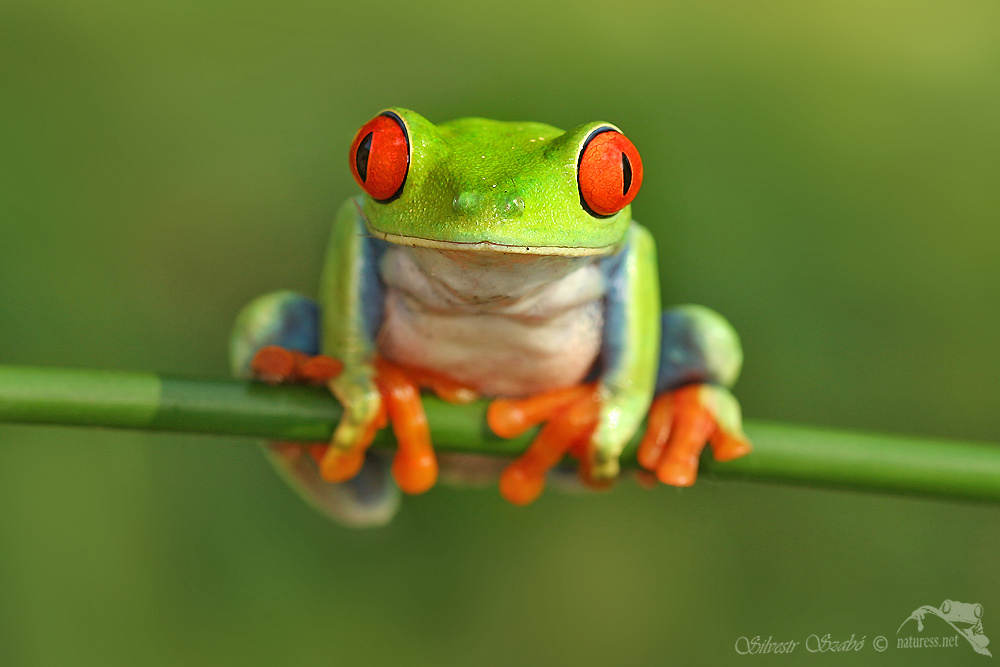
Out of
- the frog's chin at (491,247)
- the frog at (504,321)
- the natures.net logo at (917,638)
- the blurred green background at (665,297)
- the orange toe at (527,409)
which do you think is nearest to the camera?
the frog's chin at (491,247)

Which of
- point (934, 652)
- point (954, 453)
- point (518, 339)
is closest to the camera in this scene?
point (954, 453)

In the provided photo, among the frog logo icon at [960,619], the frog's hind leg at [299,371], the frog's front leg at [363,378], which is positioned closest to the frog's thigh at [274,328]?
the frog's hind leg at [299,371]

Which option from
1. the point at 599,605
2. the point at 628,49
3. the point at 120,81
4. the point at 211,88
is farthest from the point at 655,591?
the point at 120,81

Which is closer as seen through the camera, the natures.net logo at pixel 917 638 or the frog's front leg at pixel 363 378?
the frog's front leg at pixel 363 378

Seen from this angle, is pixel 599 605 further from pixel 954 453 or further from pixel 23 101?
pixel 23 101

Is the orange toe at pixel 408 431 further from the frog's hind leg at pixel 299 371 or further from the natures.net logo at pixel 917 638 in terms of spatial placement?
the natures.net logo at pixel 917 638

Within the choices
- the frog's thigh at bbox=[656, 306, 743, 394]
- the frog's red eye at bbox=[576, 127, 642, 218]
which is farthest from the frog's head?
the frog's thigh at bbox=[656, 306, 743, 394]

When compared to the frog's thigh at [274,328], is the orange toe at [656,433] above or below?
below

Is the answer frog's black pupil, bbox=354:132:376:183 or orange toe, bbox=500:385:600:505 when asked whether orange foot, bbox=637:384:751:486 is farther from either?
frog's black pupil, bbox=354:132:376:183
